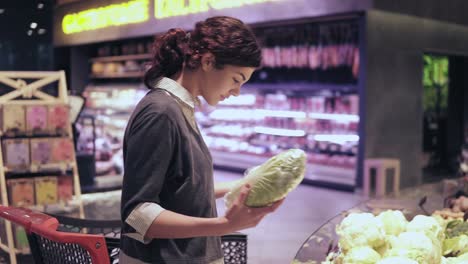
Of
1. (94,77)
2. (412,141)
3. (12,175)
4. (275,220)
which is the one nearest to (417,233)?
(12,175)

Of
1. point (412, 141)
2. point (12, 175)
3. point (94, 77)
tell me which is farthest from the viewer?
point (94, 77)

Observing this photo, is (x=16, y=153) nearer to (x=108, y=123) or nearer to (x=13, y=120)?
(x=13, y=120)

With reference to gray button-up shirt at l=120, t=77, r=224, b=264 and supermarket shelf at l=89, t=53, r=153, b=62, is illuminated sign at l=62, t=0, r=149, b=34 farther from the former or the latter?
gray button-up shirt at l=120, t=77, r=224, b=264

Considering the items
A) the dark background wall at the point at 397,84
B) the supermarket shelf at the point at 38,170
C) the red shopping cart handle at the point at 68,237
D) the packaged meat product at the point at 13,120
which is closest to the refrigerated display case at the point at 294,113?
the dark background wall at the point at 397,84

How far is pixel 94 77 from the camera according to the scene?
1503cm

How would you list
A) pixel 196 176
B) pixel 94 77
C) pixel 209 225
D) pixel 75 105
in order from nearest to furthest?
pixel 209 225, pixel 196 176, pixel 75 105, pixel 94 77

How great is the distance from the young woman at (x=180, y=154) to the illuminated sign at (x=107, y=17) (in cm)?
1031

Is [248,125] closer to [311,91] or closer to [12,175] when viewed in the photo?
[311,91]

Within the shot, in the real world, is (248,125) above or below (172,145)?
below

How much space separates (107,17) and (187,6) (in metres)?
3.48

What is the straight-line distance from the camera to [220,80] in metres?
1.54

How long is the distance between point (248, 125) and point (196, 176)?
939 cm

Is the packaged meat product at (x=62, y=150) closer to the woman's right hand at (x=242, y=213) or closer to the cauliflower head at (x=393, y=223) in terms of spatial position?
the cauliflower head at (x=393, y=223)

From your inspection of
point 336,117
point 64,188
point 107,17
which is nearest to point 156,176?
point 64,188
